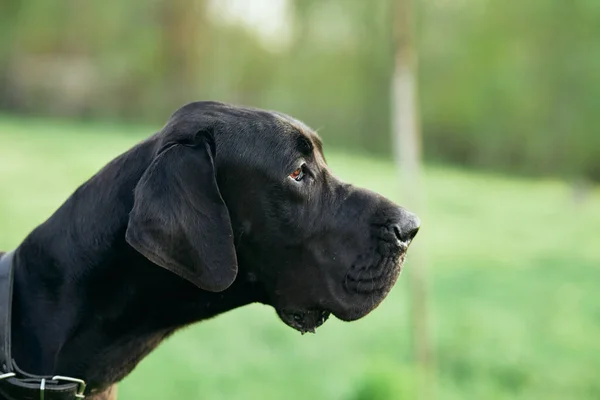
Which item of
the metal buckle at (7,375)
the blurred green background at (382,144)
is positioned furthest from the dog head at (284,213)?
the blurred green background at (382,144)

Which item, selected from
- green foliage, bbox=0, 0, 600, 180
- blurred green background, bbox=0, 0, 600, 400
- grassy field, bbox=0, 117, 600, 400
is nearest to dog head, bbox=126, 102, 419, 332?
blurred green background, bbox=0, 0, 600, 400

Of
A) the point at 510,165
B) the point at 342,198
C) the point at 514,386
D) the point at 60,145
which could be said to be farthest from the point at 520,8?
the point at 342,198

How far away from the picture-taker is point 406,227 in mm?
2705

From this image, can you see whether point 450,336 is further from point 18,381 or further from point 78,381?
point 18,381

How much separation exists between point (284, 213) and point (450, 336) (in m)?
4.10

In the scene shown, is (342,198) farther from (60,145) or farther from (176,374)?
(60,145)

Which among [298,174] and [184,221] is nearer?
[184,221]

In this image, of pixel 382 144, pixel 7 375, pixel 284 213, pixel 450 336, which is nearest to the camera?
pixel 7 375

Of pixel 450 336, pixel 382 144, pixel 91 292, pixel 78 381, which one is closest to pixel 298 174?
pixel 91 292

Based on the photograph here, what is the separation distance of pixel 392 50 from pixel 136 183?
2.61m

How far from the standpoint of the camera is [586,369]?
5.89 meters

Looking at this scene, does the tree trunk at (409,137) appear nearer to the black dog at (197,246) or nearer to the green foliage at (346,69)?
the black dog at (197,246)

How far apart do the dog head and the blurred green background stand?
3.61ft

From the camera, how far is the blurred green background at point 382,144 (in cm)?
569
